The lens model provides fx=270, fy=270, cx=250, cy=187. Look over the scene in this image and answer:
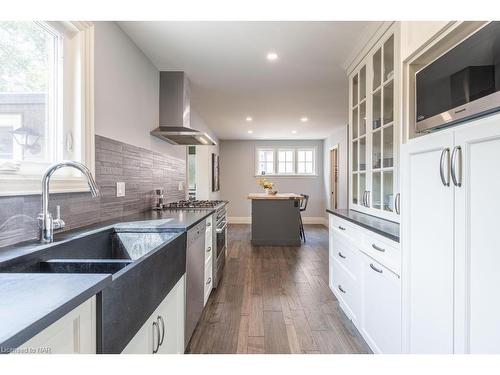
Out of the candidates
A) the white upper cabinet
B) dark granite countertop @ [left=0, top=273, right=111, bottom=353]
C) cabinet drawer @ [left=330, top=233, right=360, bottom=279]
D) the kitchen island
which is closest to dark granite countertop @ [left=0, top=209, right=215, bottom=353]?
dark granite countertop @ [left=0, top=273, right=111, bottom=353]

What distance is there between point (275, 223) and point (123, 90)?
12.0 feet

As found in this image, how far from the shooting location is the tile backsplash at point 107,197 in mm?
1200

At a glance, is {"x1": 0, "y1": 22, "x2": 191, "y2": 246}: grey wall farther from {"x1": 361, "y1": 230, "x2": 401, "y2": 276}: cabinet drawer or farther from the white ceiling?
{"x1": 361, "y1": 230, "x2": 401, "y2": 276}: cabinet drawer

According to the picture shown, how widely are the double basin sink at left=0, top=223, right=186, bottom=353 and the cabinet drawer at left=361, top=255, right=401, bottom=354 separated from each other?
4.04ft

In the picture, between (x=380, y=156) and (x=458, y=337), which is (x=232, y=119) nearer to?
(x=380, y=156)

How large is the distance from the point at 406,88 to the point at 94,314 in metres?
1.84

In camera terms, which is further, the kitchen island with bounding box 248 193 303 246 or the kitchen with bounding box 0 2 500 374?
the kitchen island with bounding box 248 193 303 246

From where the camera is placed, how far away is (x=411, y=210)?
1.32 metres

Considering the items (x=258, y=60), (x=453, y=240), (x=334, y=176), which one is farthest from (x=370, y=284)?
(x=334, y=176)

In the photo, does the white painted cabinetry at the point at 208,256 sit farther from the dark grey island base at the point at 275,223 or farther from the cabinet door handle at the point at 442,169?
the dark grey island base at the point at 275,223

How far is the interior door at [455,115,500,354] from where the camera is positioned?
2.86 ft

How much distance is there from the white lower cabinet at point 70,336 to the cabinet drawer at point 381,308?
1.45 metres

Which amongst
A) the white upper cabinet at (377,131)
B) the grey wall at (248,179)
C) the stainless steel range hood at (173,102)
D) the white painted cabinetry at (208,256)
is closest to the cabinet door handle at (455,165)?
the white upper cabinet at (377,131)
